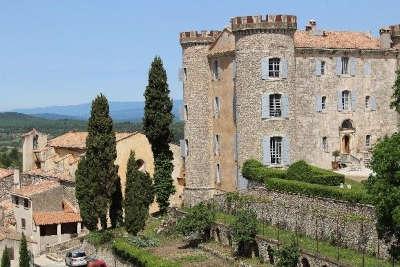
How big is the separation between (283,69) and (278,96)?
75.9 inches

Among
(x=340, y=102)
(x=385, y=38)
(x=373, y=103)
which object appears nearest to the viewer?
(x=340, y=102)

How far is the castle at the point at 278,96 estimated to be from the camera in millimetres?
50906

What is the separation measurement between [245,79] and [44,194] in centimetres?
2088

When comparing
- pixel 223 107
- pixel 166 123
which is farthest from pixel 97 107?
pixel 223 107

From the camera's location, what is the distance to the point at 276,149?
5112 cm

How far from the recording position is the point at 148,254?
43.0m

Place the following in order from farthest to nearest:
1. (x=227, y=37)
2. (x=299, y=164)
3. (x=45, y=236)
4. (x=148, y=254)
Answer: (x=45, y=236)
(x=227, y=37)
(x=299, y=164)
(x=148, y=254)

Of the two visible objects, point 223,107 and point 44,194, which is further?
point 44,194

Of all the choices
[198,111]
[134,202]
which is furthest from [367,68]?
[134,202]

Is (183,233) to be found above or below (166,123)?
below

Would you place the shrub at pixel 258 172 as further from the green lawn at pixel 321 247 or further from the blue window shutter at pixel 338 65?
the blue window shutter at pixel 338 65

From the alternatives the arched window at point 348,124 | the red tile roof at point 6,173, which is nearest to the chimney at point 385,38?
the arched window at point 348,124

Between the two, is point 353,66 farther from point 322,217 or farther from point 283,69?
point 322,217

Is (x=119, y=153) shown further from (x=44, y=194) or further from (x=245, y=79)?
(x=245, y=79)
